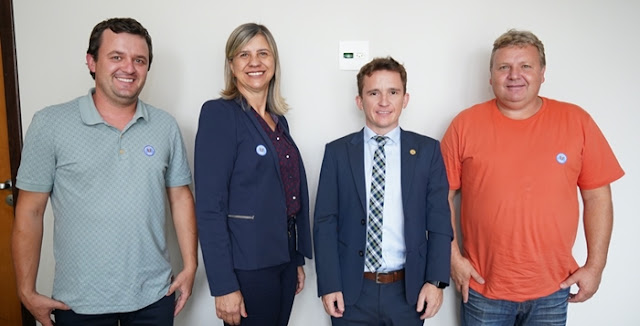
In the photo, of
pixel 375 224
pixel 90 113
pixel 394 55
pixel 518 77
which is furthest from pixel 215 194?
pixel 518 77

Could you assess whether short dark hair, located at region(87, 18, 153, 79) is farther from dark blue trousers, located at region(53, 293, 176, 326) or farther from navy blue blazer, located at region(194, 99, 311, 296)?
dark blue trousers, located at region(53, 293, 176, 326)

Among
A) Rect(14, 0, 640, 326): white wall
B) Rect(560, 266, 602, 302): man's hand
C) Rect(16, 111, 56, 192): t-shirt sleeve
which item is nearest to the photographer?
Rect(16, 111, 56, 192): t-shirt sleeve

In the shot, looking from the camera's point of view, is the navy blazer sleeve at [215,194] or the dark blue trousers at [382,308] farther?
the dark blue trousers at [382,308]

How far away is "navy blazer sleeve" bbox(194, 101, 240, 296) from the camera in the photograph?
52.2 inches

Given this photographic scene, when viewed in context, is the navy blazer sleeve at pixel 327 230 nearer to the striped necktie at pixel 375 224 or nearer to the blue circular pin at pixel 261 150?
the striped necktie at pixel 375 224

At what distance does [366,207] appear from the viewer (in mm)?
1476

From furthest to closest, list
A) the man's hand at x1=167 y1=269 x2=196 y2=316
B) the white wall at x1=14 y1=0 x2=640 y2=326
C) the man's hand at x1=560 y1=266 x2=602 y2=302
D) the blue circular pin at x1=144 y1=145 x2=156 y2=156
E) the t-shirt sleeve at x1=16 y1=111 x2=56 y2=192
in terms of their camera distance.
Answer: the white wall at x1=14 y1=0 x2=640 y2=326 < the man's hand at x1=560 y1=266 x2=602 y2=302 < the man's hand at x1=167 y1=269 x2=196 y2=316 < the blue circular pin at x1=144 y1=145 x2=156 y2=156 < the t-shirt sleeve at x1=16 y1=111 x2=56 y2=192

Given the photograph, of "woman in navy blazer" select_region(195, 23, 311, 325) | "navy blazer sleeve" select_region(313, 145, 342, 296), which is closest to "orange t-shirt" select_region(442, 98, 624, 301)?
"navy blazer sleeve" select_region(313, 145, 342, 296)

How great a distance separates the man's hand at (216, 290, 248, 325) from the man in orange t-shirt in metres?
0.94

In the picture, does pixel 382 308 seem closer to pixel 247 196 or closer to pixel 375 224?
pixel 375 224

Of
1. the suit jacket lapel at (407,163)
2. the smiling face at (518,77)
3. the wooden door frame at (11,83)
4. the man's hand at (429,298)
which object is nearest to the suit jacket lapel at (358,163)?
the suit jacket lapel at (407,163)

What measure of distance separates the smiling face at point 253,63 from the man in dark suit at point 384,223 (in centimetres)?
42

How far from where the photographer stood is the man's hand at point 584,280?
5.20ft

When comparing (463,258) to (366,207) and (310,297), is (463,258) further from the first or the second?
(310,297)
